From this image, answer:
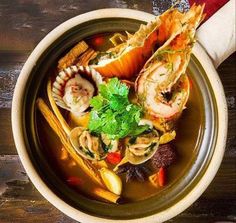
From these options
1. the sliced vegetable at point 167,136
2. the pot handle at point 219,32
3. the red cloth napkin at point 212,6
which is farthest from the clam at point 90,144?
the red cloth napkin at point 212,6

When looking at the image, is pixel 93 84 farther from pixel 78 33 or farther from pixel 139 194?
pixel 139 194

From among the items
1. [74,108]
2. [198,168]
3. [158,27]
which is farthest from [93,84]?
[198,168]

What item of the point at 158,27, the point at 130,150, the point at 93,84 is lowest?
the point at 130,150

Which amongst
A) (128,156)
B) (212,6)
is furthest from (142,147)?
(212,6)

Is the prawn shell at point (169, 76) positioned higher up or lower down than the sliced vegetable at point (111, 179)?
higher up

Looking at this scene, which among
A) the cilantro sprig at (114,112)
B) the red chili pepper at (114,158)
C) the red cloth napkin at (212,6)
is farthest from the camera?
the red cloth napkin at (212,6)

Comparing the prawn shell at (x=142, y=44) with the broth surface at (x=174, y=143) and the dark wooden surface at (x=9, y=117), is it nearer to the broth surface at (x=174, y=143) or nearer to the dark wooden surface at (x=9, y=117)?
the broth surface at (x=174, y=143)
